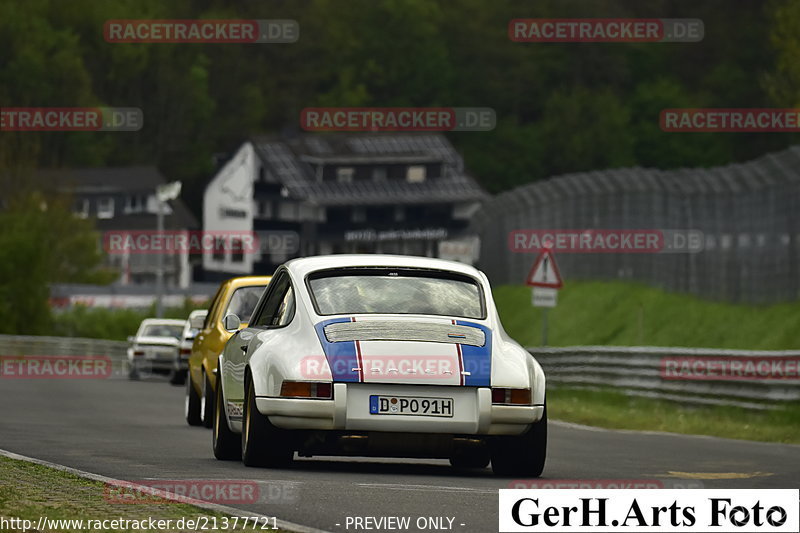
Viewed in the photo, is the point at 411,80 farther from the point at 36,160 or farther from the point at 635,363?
the point at 635,363

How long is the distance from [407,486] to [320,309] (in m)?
1.66

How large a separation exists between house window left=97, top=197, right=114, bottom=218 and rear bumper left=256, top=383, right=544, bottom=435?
13226 centimetres

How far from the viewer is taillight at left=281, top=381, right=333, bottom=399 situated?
13.0m

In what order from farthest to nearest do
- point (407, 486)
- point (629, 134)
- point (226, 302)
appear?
point (629, 134), point (226, 302), point (407, 486)

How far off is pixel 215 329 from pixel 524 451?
22.4 ft

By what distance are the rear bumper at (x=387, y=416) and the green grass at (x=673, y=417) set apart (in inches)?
339

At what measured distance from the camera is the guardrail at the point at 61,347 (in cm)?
5816

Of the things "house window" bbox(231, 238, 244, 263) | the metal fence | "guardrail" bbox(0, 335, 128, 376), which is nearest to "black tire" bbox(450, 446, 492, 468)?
the metal fence

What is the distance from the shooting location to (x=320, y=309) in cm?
1374

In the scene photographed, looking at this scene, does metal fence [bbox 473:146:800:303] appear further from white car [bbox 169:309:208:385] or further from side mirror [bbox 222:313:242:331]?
side mirror [bbox 222:313:242:331]

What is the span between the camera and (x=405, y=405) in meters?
13.0

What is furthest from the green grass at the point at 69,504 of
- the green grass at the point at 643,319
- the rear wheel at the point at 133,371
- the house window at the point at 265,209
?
the house window at the point at 265,209

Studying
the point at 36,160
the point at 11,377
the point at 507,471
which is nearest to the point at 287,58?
the point at 36,160

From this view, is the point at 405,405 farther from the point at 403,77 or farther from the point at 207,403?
the point at 403,77
